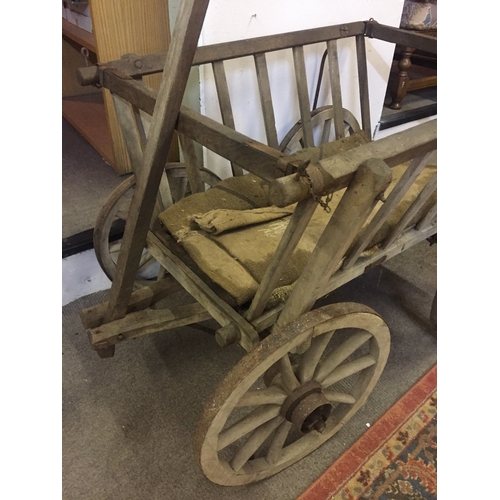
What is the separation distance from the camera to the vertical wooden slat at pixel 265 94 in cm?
133

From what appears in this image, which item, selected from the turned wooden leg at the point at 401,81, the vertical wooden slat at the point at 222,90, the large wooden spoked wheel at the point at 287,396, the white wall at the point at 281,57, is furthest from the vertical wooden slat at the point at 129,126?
the turned wooden leg at the point at 401,81

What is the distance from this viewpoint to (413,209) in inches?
39.6

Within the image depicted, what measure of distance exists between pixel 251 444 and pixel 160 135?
694 millimetres

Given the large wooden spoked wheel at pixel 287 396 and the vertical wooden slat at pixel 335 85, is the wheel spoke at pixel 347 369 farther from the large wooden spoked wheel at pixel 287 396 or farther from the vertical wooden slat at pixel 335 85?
the vertical wooden slat at pixel 335 85

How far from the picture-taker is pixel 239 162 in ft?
2.49

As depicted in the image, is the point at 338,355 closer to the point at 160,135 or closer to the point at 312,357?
the point at 312,357

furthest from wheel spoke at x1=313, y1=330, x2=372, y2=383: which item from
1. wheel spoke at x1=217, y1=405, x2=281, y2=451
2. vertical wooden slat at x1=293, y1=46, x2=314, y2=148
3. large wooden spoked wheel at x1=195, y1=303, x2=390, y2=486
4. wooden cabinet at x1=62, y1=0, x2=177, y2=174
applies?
wooden cabinet at x1=62, y1=0, x2=177, y2=174

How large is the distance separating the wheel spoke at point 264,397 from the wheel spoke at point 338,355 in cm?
10

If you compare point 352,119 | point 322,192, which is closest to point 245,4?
point 352,119

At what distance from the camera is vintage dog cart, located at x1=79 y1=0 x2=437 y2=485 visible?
0.73 meters

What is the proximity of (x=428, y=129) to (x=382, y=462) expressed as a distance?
87 centimetres

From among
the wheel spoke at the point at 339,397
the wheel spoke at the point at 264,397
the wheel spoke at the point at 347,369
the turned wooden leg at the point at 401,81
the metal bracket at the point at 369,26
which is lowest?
the wheel spoke at the point at 339,397

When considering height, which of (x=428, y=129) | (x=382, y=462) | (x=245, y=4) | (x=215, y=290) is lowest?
(x=382, y=462)

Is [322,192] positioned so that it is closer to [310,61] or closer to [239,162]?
[239,162]
